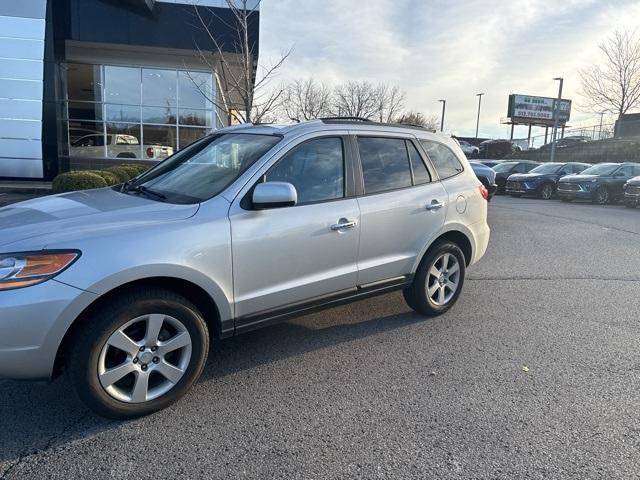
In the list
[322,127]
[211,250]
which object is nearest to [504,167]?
[322,127]

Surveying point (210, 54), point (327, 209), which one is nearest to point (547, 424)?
point (327, 209)

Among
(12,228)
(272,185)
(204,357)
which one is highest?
(272,185)

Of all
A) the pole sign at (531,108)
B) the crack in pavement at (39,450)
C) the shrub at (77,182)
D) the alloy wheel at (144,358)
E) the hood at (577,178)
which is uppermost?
the pole sign at (531,108)

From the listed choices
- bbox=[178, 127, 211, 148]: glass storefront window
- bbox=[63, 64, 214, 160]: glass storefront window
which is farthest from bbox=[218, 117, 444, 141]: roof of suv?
bbox=[178, 127, 211, 148]: glass storefront window

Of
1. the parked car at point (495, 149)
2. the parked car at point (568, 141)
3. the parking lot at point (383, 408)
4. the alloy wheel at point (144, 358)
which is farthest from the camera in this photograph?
the parked car at point (495, 149)

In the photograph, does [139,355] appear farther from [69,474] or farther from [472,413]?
[472,413]

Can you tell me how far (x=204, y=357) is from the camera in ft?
10.3

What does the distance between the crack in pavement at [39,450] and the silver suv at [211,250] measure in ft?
0.74

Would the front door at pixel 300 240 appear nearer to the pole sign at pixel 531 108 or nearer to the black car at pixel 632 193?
the black car at pixel 632 193

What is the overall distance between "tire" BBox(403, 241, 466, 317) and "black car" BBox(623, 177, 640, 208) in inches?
553

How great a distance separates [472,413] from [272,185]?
77.9 inches

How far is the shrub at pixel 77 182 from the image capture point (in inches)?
386

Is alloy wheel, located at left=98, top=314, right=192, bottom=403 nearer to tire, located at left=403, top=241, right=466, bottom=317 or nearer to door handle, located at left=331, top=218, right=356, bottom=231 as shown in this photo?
door handle, located at left=331, top=218, right=356, bottom=231

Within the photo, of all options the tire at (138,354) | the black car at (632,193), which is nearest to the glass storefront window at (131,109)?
the black car at (632,193)
